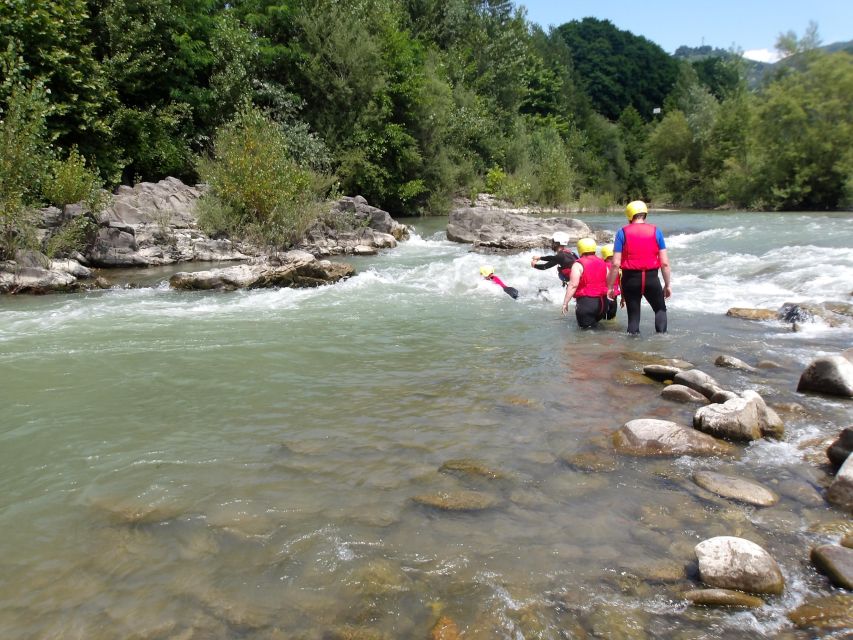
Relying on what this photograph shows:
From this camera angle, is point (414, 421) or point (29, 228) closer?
point (414, 421)

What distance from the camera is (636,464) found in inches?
177

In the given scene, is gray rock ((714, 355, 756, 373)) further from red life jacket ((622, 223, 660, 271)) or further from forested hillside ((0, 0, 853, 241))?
forested hillside ((0, 0, 853, 241))

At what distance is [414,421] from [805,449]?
2.98m

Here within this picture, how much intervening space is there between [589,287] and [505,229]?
13892 millimetres

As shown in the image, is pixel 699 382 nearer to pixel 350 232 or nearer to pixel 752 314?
pixel 752 314

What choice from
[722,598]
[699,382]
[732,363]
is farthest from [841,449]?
[732,363]

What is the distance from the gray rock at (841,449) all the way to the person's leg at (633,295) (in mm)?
4209

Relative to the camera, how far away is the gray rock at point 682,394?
18.8 ft

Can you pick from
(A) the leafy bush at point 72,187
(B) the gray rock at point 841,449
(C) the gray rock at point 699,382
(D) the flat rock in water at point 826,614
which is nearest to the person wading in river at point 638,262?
(C) the gray rock at point 699,382

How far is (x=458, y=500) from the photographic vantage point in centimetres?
402

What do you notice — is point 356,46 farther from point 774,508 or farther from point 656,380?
point 774,508

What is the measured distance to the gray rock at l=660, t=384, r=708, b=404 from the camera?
573cm

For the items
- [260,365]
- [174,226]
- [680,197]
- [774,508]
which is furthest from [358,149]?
[680,197]

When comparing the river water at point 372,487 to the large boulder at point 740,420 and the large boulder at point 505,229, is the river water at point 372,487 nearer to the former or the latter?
the large boulder at point 740,420
